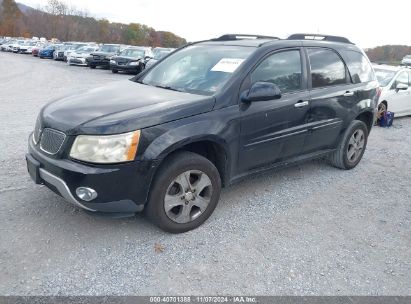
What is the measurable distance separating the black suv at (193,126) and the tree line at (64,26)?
73.8 meters

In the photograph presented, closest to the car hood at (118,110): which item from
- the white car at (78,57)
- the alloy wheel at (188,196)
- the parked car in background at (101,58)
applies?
the alloy wheel at (188,196)

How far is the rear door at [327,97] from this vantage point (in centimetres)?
443

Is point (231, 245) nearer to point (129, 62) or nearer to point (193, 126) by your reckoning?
point (193, 126)

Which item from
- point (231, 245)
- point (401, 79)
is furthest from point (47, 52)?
point (231, 245)

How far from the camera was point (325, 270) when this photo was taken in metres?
2.97

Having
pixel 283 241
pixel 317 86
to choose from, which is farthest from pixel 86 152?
pixel 317 86

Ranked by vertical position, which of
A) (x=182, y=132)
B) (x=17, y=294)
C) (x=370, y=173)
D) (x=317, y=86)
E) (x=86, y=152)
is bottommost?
(x=17, y=294)

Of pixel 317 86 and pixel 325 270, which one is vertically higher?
pixel 317 86

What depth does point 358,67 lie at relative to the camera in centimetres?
525

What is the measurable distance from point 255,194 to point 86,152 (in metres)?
2.18

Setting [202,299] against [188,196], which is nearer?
[202,299]

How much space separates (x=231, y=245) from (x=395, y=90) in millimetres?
7974

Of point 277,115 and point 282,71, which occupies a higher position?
point 282,71

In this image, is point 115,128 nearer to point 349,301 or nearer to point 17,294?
point 17,294
